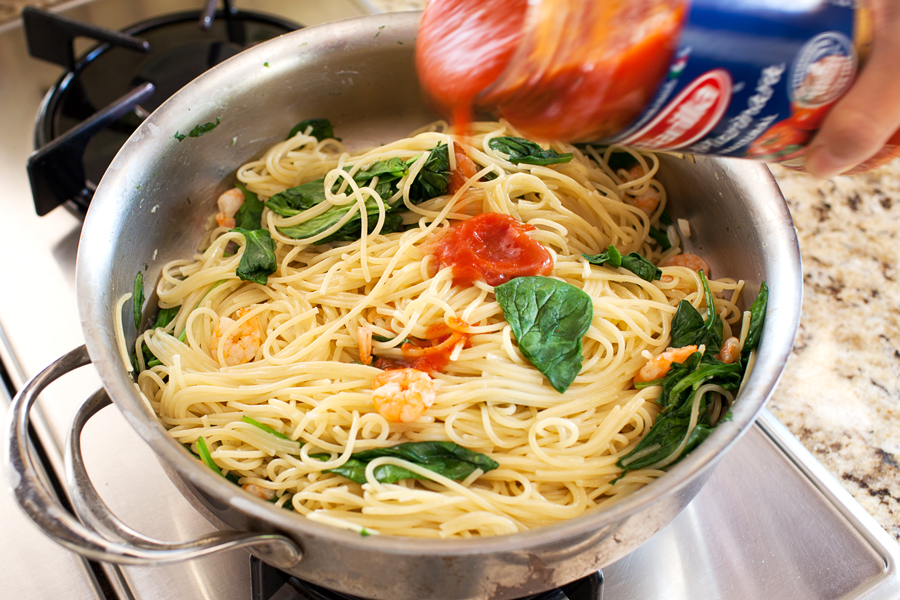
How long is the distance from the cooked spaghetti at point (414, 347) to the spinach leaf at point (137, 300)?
0.28 ft

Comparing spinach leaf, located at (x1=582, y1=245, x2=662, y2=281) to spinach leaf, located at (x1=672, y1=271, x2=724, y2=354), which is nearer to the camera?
spinach leaf, located at (x1=672, y1=271, x2=724, y2=354)

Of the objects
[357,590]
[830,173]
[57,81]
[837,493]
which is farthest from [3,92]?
[837,493]

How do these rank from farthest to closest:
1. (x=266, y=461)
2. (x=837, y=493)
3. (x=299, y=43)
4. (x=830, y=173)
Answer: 1. (x=299, y=43)
2. (x=837, y=493)
3. (x=266, y=461)
4. (x=830, y=173)

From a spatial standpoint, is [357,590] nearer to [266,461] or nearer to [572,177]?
[266,461]

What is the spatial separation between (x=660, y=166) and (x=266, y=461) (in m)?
2.16

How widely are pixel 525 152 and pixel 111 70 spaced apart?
7.67ft

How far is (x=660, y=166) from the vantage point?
301cm

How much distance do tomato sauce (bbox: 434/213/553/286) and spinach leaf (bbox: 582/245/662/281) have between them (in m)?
0.25

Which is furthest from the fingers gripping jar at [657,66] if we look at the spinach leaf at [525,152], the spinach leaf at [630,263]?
the spinach leaf at [525,152]

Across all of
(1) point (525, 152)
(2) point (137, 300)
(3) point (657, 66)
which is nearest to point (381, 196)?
(1) point (525, 152)

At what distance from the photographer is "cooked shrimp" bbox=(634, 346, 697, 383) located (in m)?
2.25

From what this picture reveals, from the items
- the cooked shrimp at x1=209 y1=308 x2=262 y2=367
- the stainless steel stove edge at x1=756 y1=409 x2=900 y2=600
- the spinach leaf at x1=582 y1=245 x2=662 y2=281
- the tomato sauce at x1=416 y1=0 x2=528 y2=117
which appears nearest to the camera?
the tomato sauce at x1=416 y1=0 x2=528 y2=117

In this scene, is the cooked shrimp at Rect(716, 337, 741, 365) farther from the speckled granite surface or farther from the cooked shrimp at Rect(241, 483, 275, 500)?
the cooked shrimp at Rect(241, 483, 275, 500)

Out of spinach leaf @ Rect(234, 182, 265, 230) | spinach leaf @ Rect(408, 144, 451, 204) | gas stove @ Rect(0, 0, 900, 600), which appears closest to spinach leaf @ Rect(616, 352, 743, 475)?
gas stove @ Rect(0, 0, 900, 600)
